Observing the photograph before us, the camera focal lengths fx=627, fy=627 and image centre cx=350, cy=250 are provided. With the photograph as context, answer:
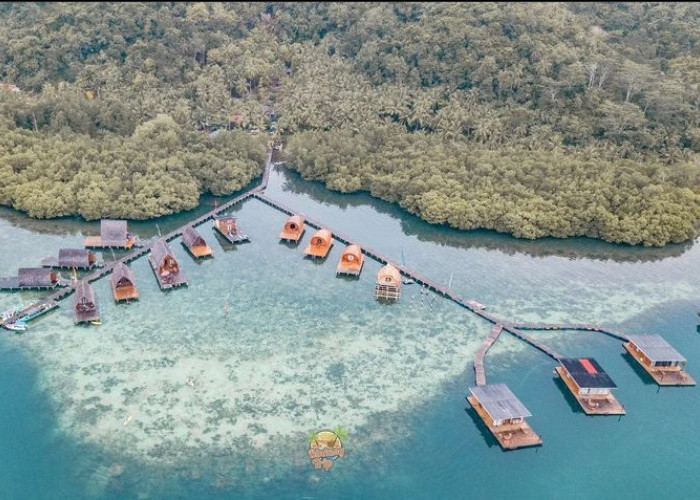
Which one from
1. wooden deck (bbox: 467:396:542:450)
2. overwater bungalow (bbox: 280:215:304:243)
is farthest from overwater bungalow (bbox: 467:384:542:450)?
overwater bungalow (bbox: 280:215:304:243)

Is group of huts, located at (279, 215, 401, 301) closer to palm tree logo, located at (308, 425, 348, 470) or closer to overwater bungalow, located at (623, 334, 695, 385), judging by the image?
palm tree logo, located at (308, 425, 348, 470)

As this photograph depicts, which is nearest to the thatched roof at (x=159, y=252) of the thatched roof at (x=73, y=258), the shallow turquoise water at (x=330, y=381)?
the shallow turquoise water at (x=330, y=381)

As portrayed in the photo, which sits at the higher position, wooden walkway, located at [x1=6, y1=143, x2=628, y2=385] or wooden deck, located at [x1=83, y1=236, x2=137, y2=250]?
wooden walkway, located at [x1=6, y1=143, x2=628, y2=385]

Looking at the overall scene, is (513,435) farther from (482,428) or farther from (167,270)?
(167,270)

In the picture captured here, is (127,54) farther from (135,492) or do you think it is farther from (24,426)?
(135,492)

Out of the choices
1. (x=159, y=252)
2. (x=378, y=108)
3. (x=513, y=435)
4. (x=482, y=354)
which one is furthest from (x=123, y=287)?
(x=378, y=108)

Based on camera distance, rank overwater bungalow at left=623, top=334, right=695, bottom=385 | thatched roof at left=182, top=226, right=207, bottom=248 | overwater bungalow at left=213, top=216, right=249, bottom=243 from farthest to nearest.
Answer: overwater bungalow at left=213, top=216, right=249, bottom=243 → thatched roof at left=182, top=226, right=207, bottom=248 → overwater bungalow at left=623, top=334, right=695, bottom=385
